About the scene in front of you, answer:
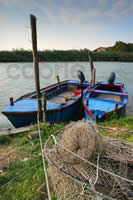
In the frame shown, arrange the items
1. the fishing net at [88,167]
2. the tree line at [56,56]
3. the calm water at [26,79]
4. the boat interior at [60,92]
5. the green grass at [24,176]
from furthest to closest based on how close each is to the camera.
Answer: the tree line at [56,56] < the calm water at [26,79] < the boat interior at [60,92] < the green grass at [24,176] < the fishing net at [88,167]

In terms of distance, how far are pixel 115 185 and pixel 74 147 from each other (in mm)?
887

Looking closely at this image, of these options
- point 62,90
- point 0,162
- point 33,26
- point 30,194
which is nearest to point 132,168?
point 30,194

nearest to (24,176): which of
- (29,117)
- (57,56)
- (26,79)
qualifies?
(29,117)

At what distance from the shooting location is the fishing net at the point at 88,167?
2.07m

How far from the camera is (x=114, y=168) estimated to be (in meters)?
2.46

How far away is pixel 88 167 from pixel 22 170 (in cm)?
225

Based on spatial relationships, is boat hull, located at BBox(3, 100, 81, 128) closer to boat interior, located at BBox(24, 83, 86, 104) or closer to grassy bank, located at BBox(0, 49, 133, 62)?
boat interior, located at BBox(24, 83, 86, 104)

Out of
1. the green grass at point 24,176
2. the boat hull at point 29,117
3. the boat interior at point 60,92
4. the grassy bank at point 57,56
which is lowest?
the green grass at point 24,176

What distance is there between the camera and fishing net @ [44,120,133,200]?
2074 millimetres

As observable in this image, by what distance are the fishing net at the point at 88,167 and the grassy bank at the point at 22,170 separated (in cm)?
101

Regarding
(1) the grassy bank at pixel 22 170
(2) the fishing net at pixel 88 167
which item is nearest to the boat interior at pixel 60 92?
(1) the grassy bank at pixel 22 170

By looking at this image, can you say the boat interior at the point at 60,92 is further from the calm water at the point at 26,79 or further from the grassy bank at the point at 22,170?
the grassy bank at the point at 22,170

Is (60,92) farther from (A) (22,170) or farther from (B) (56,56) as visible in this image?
(B) (56,56)

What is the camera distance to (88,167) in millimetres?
2344
